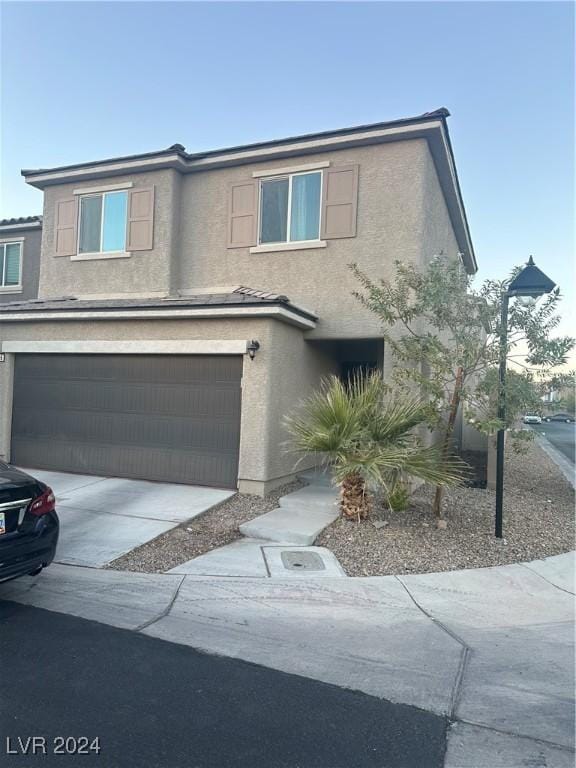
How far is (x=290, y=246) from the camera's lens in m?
11.0

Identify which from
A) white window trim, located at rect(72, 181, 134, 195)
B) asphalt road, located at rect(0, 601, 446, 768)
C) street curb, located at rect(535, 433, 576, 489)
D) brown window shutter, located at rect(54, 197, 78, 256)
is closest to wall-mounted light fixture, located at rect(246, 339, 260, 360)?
asphalt road, located at rect(0, 601, 446, 768)

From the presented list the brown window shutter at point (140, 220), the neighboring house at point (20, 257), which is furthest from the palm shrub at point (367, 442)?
the neighboring house at point (20, 257)

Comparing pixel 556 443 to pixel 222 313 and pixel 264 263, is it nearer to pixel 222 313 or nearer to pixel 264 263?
pixel 264 263

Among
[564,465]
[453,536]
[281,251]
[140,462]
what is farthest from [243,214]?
[564,465]

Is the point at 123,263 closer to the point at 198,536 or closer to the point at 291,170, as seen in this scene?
the point at 291,170

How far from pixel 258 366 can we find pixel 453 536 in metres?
4.07

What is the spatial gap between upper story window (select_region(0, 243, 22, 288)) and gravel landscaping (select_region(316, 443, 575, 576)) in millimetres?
12901

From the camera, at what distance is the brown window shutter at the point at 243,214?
1126cm

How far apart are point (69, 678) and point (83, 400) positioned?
7685 millimetres

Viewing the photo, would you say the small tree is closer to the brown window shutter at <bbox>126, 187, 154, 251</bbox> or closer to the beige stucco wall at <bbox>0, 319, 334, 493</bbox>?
the beige stucco wall at <bbox>0, 319, 334, 493</bbox>

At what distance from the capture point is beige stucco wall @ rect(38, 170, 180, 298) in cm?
1180

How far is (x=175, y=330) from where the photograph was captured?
9812 mm

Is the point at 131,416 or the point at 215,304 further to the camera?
the point at 131,416

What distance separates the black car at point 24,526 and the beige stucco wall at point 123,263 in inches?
291
